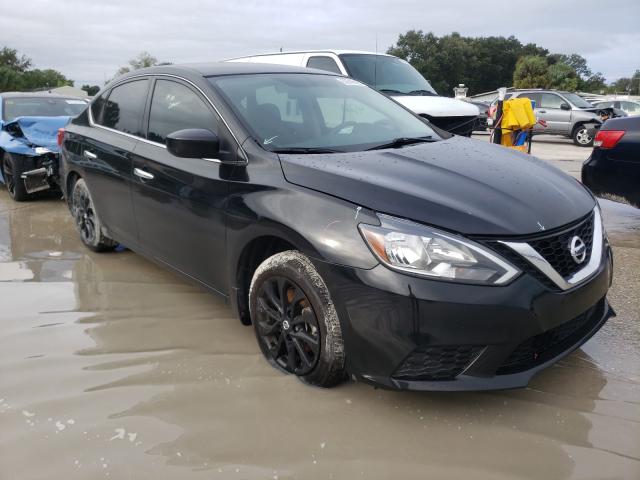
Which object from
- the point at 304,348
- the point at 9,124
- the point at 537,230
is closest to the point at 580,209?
the point at 537,230

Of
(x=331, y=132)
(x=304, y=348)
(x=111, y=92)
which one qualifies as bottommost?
(x=304, y=348)

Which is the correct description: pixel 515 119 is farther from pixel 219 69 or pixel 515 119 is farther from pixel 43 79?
pixel 43 79

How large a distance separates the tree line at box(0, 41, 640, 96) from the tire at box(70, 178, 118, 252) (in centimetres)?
5292

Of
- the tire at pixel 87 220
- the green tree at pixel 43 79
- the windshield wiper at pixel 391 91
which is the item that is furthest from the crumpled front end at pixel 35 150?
the green tree at pixel 43 79

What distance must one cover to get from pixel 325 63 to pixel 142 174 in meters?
5.12

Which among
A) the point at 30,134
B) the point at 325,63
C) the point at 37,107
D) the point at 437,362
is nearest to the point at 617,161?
the point at 437,362

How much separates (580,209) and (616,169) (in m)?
3.14

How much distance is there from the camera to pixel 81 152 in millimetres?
4660

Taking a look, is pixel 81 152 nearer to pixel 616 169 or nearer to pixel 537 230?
pixel 537 230

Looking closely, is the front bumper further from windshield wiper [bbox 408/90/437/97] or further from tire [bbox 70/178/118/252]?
windshield wiper [bbox 408/90/437/97]

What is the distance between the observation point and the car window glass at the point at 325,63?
8.02 m

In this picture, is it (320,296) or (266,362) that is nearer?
(320,296)

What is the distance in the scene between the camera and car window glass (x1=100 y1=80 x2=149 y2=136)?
13.0 feet

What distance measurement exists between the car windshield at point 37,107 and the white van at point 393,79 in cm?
293
